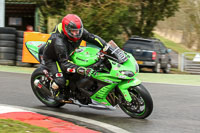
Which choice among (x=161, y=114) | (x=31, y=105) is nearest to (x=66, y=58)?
(x=31, y=105)

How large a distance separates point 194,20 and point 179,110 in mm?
23694

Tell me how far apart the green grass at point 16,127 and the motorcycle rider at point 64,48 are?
1.31 metres

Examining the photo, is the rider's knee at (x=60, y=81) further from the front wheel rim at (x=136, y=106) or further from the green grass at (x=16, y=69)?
the green grass at (x=16, y=69)

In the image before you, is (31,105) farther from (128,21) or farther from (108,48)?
(128,21)

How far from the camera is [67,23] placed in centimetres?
592

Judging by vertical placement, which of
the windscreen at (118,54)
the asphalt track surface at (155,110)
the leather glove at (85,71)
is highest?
the windscreen at (118,54)

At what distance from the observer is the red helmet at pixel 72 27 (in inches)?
232

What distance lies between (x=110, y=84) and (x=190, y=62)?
14.4 meters

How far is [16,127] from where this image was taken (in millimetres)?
4852

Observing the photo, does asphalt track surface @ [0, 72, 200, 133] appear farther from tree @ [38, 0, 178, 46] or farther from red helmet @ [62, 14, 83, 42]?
tree @ [38, 0, 178, 46]

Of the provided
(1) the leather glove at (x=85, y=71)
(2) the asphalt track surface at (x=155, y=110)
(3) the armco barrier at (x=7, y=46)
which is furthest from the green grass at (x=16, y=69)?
(1) the leather glove at (x=85, y=71)

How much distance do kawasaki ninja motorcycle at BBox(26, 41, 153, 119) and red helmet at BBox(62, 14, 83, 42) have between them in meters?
0.35

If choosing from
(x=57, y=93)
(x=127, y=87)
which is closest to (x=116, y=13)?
(x=57, y=93)

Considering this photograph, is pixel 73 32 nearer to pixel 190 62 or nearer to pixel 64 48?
pixel 64 48
